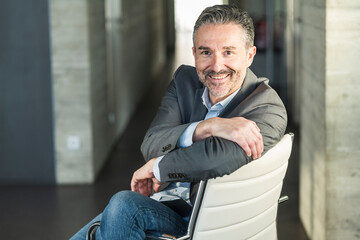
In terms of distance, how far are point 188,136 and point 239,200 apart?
33cm

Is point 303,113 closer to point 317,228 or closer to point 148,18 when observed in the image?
point 317,228

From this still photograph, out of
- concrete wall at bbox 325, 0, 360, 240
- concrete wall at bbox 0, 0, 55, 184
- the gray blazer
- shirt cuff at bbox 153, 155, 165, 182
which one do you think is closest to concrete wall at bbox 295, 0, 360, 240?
concrete wall at bbox 325, 0, 360, 240

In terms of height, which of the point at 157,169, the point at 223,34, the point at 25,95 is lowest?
the point at 25,95

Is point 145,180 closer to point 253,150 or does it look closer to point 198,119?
point 198,119

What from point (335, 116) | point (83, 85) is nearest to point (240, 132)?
point (335, 116)

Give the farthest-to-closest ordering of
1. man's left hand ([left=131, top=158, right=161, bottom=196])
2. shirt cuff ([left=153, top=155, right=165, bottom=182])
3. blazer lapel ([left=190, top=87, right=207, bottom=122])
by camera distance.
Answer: blazer lapel ([left=190, top=87, right=207, bottom=122]) < man's left hand ([left=131, top=158, right=161, bottom=196]) < shirt cuff ([left=153, top=155, right=165, bottom=182])

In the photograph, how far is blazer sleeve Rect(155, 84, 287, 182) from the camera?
200cm

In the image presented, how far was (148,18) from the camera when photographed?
416 inches

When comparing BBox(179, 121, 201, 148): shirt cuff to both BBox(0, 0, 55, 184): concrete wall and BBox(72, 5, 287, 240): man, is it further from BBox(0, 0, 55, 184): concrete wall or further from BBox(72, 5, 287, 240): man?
BBox(0, 0, 55, 184): concrete wall

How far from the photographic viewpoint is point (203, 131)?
214cm

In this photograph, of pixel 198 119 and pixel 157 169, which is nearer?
pixel 157 169

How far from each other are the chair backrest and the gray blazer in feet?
0.16

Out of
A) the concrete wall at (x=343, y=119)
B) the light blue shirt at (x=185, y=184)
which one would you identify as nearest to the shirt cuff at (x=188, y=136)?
the light blue shirt at (x=185, y=184)

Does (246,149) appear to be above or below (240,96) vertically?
below
